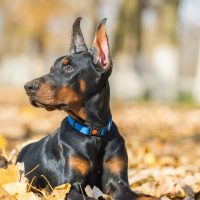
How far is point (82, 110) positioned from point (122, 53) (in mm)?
24936

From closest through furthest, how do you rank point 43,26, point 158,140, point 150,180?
point 150,180, point 158,140, point 43,26

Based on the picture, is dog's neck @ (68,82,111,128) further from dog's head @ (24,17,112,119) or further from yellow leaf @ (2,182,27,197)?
yellow leaf @ (2,182,27,197)

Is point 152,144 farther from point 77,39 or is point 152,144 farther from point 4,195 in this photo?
point 4,195

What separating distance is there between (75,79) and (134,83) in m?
24.4

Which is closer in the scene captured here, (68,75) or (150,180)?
(68,75)

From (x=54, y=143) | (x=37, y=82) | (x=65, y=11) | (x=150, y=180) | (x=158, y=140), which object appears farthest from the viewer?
(x=65, y=11)

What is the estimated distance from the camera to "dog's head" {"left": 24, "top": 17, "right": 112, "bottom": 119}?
5.20 meters

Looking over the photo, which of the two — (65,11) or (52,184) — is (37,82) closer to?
(52,184)

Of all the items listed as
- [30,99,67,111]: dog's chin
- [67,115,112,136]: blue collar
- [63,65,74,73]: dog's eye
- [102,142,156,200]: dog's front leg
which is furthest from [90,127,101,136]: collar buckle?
[63,65,74,73]: dog's eye

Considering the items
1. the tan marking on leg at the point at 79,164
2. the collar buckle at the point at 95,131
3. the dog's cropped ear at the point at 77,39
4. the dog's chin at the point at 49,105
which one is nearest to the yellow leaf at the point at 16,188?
the tan marking on leg at the point at 79,164

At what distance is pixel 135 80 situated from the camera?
2986 centimetres

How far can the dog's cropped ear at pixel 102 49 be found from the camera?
554 centimetres

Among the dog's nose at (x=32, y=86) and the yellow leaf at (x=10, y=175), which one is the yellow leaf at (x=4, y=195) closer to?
the yellow leaf at (x=10, y=175)

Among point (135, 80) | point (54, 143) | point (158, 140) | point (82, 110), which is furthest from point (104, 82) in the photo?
point (135, 80)
